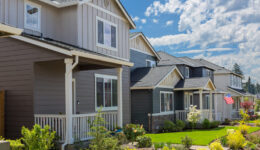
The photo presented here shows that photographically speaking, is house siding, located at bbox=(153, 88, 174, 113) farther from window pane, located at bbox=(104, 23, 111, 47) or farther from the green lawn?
window pane, located at bbox=(104, 23, 111, 47)

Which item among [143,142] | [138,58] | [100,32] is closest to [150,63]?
[138,58]

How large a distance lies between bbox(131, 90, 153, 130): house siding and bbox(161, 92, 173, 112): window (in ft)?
6.02

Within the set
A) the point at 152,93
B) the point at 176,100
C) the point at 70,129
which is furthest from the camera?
the point at 176,100

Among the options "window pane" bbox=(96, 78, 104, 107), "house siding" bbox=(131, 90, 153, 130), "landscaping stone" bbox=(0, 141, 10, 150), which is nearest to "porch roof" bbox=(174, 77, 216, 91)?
"house siding" bbox=(131, 90, 153, 130)

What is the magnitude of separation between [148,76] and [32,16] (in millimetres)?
10602

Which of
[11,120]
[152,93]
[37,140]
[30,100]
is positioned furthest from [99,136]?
[152,93]

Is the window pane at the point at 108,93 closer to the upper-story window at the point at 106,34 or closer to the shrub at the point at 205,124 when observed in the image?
the upper-story window at the point at 106,34

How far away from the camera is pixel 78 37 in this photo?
1358 cm

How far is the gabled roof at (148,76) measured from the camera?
20.1 metres

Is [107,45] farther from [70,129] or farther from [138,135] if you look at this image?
[70,129]

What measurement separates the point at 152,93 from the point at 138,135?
7538 mm

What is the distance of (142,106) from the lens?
20.2 m

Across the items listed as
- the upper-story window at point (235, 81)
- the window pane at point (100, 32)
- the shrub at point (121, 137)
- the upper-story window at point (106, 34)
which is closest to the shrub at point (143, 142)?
the shrub at point (121, 137)

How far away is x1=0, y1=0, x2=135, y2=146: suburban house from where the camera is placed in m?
10.4
